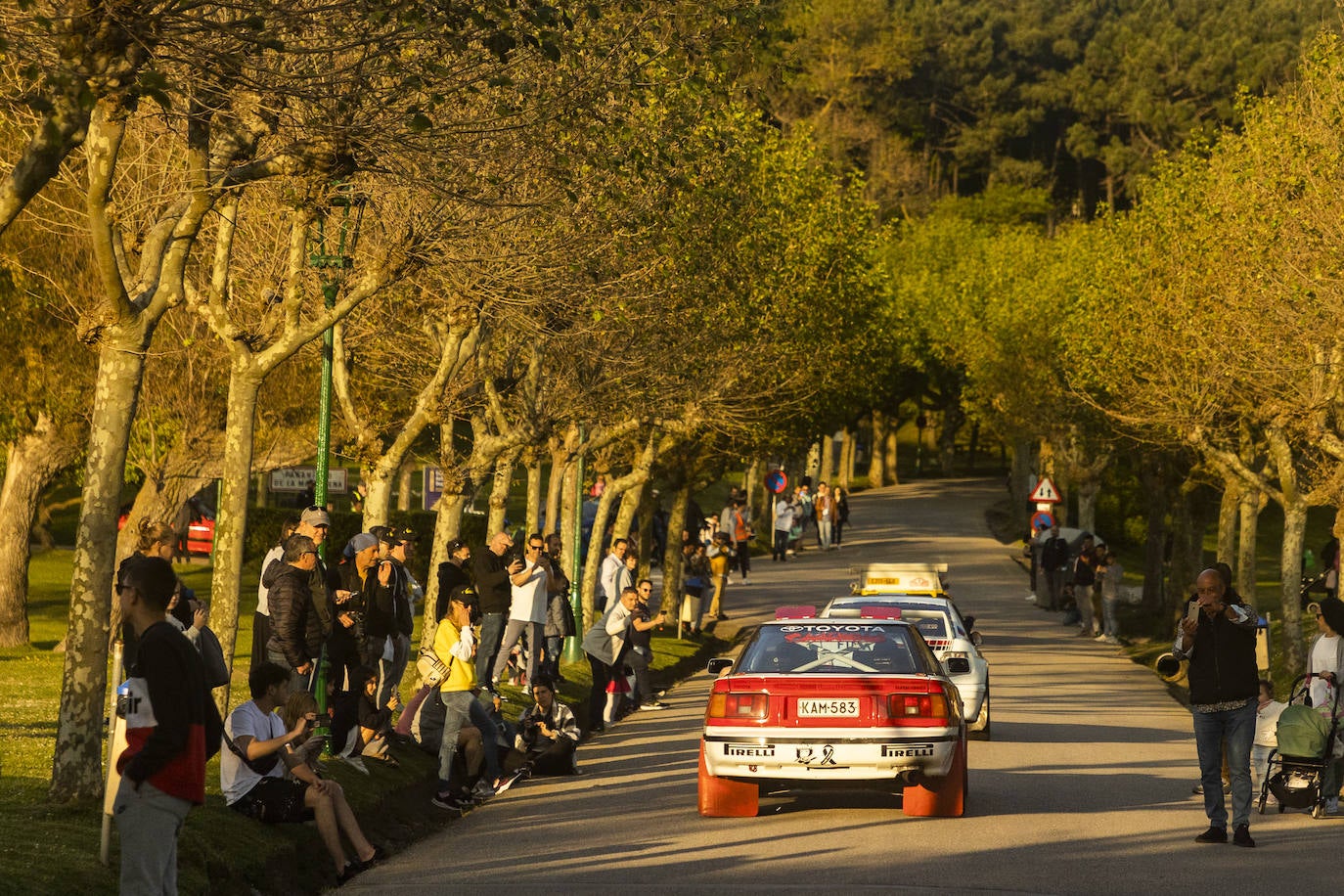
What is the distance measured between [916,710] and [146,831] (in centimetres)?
692

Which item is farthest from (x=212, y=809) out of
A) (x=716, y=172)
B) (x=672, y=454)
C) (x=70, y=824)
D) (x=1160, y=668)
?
(x=672, y=454)

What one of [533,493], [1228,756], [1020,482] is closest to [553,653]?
[1228,756]

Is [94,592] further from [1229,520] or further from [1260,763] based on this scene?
[1229,520]

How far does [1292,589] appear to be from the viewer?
3020cm

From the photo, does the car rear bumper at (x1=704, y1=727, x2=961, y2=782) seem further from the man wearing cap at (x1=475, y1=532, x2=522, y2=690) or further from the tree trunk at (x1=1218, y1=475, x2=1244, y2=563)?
the tree trunk at (x1=1218, y1=475, x2=1244, y2=563)

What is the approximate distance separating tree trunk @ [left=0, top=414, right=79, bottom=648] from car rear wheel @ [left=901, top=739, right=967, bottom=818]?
16.5 meters

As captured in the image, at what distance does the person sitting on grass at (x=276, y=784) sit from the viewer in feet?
37.7

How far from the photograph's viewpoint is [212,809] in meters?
11.8

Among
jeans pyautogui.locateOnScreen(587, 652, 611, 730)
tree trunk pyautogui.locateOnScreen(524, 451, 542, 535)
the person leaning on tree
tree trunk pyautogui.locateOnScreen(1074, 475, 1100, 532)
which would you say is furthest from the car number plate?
A: tree trunk pyautogui.locateOnScreen(1074, 475, 1100, 532)

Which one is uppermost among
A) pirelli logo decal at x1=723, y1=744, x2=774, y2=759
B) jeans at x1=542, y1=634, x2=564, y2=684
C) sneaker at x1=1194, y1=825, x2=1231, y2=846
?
pirelli logo decal at x1=723, y1=744, x2=774, y2=759

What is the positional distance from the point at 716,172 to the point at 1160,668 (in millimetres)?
11683

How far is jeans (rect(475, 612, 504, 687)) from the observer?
19.9 m

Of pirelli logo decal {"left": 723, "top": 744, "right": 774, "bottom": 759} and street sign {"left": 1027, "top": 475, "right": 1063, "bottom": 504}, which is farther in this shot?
street sign {"left": 1027, "top": 475, "right": 1063, "bottom": 504}

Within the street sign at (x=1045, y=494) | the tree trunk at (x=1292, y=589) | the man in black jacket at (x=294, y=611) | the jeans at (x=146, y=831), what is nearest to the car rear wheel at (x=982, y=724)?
the man in black jacket at (x=294, y=611)
